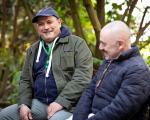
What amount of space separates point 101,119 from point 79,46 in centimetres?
113

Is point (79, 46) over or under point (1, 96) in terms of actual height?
over

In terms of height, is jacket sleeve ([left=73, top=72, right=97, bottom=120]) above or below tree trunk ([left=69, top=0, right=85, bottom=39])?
below

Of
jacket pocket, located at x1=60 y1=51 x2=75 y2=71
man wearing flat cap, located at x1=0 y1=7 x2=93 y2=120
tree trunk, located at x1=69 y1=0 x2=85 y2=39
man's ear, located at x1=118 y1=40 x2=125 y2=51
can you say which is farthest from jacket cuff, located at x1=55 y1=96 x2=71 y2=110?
tree trunk, located at x1=69 y1=0 x2=85 y2=39

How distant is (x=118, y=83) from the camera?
3.46m

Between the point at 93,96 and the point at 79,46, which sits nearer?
the point at 93,96

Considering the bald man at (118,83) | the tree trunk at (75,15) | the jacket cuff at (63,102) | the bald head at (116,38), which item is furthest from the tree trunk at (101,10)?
the bald head at (116,38)

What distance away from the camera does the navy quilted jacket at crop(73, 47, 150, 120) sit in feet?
10.9

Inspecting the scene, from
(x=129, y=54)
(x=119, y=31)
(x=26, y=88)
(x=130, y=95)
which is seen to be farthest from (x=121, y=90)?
(x=26, y=88)

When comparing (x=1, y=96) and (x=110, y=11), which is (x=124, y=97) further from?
(x=1, y=96)

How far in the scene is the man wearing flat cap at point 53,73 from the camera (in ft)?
13.9

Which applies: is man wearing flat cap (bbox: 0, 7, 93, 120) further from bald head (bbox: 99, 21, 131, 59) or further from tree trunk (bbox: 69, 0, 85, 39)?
tree trunk (bbox: 69, 0, 85, 39)

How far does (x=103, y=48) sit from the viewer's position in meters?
3.59

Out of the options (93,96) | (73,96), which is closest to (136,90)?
(93,96)

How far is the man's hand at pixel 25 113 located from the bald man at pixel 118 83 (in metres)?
0.71
